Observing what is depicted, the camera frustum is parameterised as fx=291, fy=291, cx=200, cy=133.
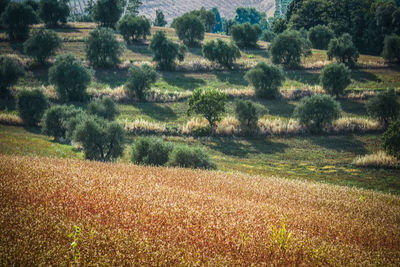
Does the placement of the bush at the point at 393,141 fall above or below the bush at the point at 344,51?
below

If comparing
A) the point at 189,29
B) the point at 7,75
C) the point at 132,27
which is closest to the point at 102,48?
the point at 7,75

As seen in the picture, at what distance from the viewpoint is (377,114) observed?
40406 mm

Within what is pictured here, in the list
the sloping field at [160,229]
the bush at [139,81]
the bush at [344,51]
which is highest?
the bush at [344,51]

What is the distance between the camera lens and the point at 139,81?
5097cm

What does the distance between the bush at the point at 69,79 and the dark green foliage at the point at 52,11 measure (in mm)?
51189

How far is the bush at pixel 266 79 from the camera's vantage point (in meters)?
50.8

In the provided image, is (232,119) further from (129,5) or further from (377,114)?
(129,5)

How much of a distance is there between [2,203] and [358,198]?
13488 mm

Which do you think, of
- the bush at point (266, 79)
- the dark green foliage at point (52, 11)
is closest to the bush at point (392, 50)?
the bush at point (266, 79)

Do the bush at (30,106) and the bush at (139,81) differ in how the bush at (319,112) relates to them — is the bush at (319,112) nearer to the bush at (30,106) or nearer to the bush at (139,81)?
the bush at (139,81)

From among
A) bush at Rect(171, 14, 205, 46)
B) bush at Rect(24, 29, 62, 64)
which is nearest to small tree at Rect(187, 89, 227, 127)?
bush at Rect(24, 29, 62, 64)

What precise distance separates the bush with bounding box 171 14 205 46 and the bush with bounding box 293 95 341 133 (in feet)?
175

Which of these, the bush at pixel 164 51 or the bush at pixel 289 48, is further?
the bush at pixel 289 48

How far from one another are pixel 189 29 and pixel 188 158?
71.0 m
